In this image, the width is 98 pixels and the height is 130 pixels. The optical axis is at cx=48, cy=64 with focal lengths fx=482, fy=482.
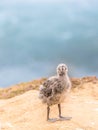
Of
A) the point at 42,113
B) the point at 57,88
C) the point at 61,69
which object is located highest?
the point at 61,69

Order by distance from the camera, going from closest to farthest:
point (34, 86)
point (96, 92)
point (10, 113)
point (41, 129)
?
1. point (41, 129)
2. point (10, 113)
3. point (96, 92)
4. point (34, 86)

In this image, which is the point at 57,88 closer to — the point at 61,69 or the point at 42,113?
the point at 61,69

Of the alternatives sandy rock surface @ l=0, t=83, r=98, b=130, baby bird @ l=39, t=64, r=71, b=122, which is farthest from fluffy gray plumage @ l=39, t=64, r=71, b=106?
sandy rock surface @ l=0, t=83, r=98, b=130

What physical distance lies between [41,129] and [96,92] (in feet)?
20.1

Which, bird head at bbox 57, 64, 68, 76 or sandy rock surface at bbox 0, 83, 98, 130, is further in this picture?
bird head at bbox 57, 64, 68, 76

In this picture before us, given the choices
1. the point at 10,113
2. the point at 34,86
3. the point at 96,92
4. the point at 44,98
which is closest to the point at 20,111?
the point at 10,113

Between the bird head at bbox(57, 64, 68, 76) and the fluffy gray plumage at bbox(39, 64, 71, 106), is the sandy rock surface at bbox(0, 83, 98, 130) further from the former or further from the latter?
the bird head at bbox(57, 64, 68, 76)

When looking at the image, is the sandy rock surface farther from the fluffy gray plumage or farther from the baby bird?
the fluffy gray plumage

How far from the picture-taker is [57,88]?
15.0 metres

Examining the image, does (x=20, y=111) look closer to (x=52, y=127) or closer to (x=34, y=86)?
(x=52, y=127)

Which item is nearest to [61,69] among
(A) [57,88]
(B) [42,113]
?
(A) [57,88]

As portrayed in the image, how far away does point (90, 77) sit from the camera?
23.6 m

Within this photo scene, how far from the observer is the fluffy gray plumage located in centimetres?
1500

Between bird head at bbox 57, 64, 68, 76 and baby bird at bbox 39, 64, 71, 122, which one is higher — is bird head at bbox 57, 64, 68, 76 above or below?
above
